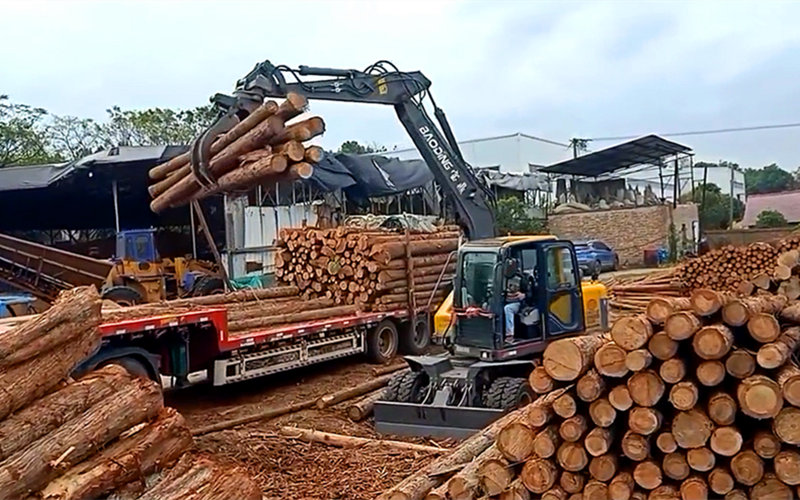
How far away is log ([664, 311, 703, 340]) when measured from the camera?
4664mm

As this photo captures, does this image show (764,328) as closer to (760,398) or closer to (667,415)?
(760,398)

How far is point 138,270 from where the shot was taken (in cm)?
1822

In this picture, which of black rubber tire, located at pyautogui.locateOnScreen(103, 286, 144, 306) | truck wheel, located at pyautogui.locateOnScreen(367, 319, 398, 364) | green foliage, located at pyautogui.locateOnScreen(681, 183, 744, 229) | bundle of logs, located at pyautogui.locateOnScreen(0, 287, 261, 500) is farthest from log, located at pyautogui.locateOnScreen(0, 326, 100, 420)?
green foliage, located at pyautogui.locateOnScreen(681, 183, 744, 229)

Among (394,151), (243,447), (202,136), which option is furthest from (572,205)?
(243,447)

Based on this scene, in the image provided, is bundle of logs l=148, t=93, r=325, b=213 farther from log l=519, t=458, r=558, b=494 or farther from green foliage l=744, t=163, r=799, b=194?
green foliage l=744, t=163, r=799, b=194

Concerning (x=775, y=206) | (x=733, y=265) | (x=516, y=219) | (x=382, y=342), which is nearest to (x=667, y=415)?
(x=382, y=342)

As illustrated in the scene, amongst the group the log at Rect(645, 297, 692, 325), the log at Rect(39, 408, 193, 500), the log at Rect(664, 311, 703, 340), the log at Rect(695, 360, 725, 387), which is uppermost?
the log at Rect(645, 297, 692, 325)

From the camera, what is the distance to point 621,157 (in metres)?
34.2

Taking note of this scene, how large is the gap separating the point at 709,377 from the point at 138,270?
15.5 metres

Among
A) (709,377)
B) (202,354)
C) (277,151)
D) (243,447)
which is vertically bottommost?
(243,447)

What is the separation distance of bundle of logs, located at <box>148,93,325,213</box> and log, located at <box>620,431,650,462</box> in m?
6.09

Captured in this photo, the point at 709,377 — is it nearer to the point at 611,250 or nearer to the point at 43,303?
the point at 43,303

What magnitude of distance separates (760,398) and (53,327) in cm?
474

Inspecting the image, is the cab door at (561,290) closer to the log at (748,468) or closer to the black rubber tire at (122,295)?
the log at (748,468)
